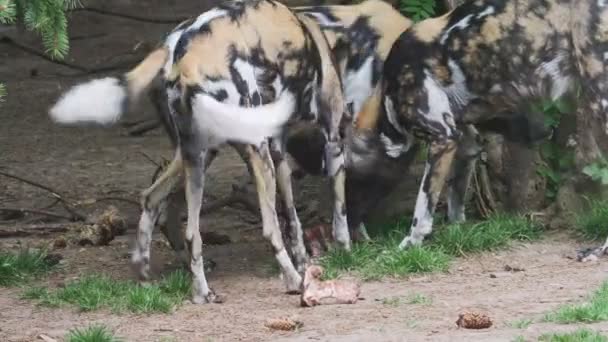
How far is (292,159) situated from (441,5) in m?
1.48

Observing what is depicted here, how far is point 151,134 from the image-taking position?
1040 cm

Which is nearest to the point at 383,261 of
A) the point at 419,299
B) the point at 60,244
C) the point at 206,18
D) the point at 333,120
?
the point at 419,299

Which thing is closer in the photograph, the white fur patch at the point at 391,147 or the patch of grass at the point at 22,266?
the patch of grass at the point at 22,266

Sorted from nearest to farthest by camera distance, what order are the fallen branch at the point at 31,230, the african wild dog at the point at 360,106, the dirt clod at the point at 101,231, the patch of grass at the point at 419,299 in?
the patch of grass at the point at 419,299
the african wild dog at the point at 360,106
the dirt clod at the point at 101,231
the fallen branch at the point at 31,230

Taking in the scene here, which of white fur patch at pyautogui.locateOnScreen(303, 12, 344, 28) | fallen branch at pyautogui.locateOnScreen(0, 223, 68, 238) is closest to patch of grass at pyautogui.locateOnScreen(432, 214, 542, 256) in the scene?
white fur patch at pyautogui.locateOnScreen(303, 12, 344, 28)

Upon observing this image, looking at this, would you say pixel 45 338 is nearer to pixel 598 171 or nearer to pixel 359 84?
pixel 359 84

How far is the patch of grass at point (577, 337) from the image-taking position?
4766 millimetres

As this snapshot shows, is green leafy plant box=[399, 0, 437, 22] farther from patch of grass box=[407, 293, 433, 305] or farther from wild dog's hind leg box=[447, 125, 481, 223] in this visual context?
patch of grass box=[407, 293, 433, 305]

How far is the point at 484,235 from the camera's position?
7.03 meters

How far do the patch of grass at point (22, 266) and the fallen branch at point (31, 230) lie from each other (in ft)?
2.82

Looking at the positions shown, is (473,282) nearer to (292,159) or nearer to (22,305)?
(292,159)

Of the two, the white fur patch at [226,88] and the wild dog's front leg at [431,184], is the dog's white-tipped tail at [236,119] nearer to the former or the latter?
the white fur patch at [226,88]

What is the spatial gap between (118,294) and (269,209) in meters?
0.84

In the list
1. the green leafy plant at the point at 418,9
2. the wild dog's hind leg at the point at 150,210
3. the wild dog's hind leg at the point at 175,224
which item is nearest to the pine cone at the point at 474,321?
the wild dog's hind leg at the point at 150,210
